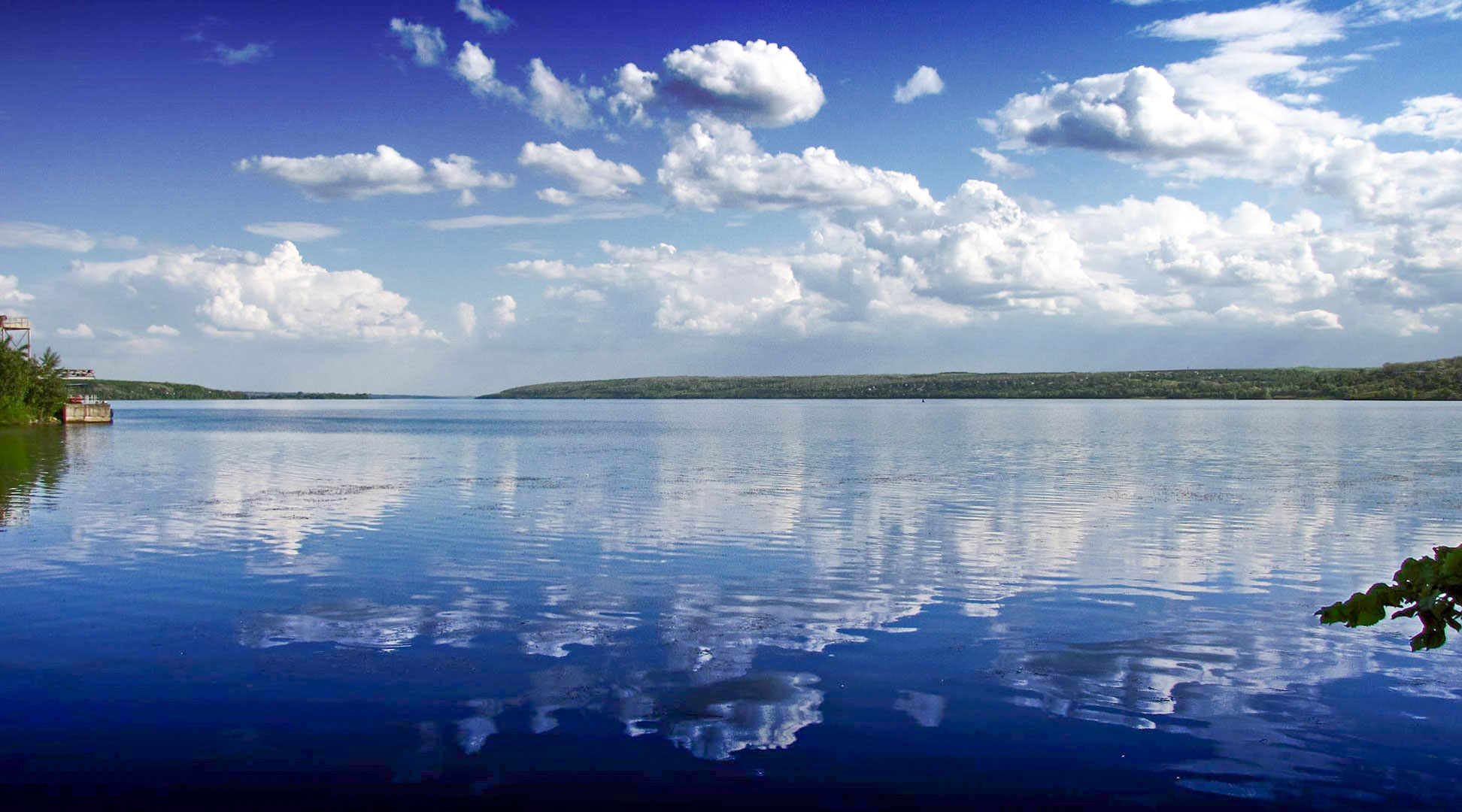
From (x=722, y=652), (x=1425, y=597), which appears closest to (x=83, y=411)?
(x=722, y=652)

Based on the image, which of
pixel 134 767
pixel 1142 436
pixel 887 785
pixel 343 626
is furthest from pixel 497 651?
pixel 1142 436

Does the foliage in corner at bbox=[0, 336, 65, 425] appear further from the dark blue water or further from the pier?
the dark blue water

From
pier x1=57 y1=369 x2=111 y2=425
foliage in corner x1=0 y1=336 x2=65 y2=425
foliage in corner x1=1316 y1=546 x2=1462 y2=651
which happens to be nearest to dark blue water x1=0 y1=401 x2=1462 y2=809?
foliage in corner x1=1316 y1=546 x2=1462 y2=651

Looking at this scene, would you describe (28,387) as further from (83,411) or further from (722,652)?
(722,652)

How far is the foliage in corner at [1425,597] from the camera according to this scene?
233 inches

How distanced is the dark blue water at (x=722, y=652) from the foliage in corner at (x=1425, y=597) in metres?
3.70

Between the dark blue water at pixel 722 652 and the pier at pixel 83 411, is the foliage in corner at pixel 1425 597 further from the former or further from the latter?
the pier at pixel 83 411

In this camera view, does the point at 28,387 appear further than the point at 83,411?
No

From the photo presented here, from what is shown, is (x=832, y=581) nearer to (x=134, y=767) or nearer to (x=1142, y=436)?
(x=134, y=767)

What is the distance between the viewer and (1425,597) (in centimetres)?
601

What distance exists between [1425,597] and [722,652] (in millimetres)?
9270

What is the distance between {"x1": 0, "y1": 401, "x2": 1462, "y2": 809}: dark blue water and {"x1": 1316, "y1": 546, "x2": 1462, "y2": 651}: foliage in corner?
3.70 metres

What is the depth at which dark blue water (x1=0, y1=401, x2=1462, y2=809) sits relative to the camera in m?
9.69

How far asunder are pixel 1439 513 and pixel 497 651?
28.6 meters
